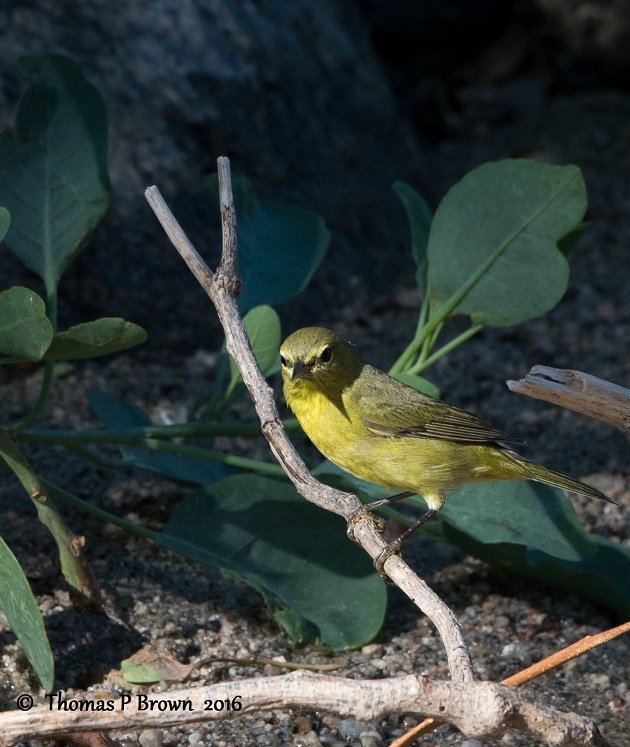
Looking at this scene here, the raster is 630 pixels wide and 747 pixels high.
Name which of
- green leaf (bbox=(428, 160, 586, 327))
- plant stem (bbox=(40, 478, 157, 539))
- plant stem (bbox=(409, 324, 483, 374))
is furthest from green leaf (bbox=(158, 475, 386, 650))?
green leaf (bbox=(428, 160, 586, 327))

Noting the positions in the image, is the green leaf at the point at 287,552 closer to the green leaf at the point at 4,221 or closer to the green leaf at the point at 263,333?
the green leaf at the point at 263,333

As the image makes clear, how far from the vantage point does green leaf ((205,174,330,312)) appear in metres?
3.72

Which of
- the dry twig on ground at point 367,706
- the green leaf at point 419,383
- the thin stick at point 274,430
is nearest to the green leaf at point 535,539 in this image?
the green leaf at point 419,383

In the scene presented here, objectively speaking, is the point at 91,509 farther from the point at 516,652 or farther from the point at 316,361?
the point at 516,652

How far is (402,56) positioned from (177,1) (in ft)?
7.67

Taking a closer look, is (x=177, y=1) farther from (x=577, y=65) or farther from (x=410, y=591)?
(x=410, y=591)

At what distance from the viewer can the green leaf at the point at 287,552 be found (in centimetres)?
314

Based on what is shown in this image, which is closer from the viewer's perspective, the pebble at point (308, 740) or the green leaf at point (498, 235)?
the pebble at point (308, 740)

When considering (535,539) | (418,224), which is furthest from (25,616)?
(418,224)

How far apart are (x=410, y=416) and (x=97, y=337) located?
1.04 meters

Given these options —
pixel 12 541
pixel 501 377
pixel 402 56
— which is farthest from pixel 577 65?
pixel 12 541

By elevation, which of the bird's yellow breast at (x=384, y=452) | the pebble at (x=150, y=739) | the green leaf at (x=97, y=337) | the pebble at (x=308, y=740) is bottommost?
the pebble at (x=308, y=740)

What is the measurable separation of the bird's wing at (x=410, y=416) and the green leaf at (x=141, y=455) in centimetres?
62

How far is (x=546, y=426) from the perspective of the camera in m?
4.59
